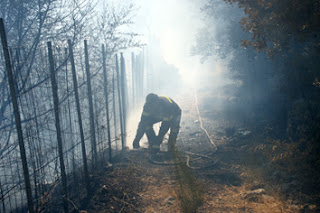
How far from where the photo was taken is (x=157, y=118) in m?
7.73

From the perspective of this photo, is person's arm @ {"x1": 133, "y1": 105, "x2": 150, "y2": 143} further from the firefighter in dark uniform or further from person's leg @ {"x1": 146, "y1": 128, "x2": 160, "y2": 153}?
person's leg @ {"x1": 146, "y1": 128, "x2": 160, "y2": 153}

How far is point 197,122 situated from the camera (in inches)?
530

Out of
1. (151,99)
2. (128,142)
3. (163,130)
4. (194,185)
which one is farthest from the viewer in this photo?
(128,142)

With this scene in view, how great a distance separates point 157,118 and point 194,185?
290 cm

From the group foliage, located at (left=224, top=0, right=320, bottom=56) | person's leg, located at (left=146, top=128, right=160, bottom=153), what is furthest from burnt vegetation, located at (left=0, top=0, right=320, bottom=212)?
person's leg, located at (left=146, top=128, right=160, bottom=153)

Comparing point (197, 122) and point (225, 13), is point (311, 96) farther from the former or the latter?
point (225, 13)

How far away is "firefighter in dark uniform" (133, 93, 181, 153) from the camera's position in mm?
7496

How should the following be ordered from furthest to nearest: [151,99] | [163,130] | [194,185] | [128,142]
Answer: [128,142], [163,130], [151,99], [194,185]

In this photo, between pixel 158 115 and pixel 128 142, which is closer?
pixel 158 115

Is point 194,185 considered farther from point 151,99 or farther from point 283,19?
point 283,19

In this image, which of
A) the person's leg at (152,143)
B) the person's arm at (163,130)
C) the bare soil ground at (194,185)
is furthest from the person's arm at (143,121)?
the bare soil ground at (194,185)

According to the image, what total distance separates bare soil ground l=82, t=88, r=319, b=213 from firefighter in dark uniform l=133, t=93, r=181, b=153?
46 centimetres

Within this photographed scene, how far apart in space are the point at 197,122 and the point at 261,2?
27.9 ft

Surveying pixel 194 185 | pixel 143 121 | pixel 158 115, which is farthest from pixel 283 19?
pixel 143 121
